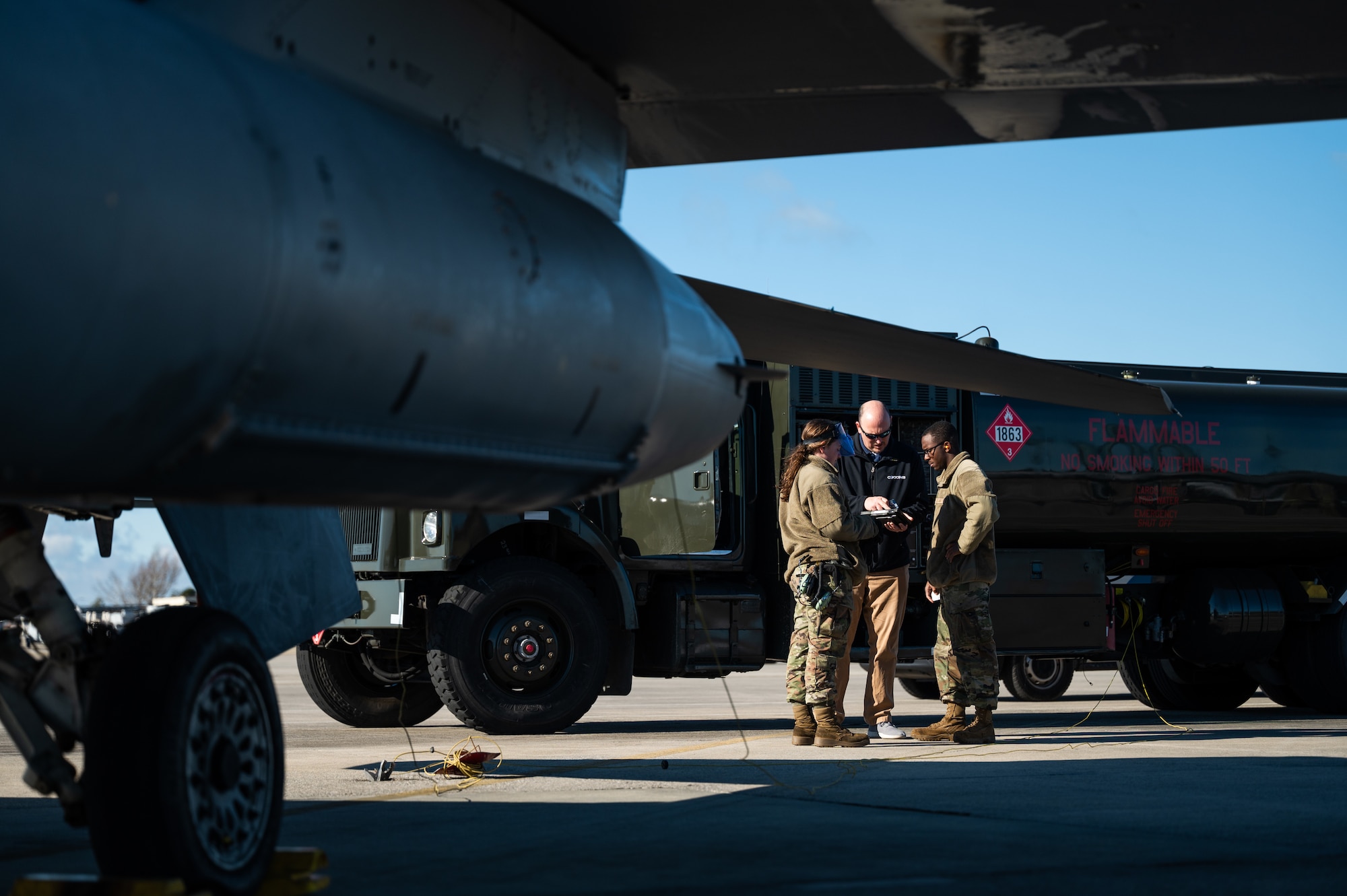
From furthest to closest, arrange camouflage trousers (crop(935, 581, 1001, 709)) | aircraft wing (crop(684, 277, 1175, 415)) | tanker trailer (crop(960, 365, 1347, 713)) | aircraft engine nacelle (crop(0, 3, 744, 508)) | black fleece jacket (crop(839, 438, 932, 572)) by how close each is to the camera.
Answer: tanker trailer (crop(960, 365, 1347, 713)), black fleece jacket (crop(839, 438, 932, 572)), camouflage trousers (crop(935, 581, 1001, 709)), aircraft wing (crop(684, 277, 1175, 415)), aircraft engine nacelle (crop(0, 3, 744, 508))

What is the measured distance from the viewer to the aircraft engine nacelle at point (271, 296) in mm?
2607

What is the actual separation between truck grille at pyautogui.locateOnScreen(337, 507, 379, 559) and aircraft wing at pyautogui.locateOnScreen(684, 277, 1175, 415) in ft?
14.0

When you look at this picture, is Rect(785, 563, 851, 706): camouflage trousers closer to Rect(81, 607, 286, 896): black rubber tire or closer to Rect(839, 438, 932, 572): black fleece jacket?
Rect(839, 438, 932, 572): black fleece jacket

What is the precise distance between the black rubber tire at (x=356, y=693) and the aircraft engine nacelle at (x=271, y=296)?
6.77 meters

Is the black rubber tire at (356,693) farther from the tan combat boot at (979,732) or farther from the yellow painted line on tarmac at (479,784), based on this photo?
the tan combat boot at (979,732)

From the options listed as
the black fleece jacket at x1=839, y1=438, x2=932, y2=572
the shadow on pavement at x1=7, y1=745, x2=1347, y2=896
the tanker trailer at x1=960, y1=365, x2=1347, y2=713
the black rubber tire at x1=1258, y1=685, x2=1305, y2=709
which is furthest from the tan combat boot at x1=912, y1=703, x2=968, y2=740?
the black rubber tire at x1=1258, y1=685, x2=1305, y2=709

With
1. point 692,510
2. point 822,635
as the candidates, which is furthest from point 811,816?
point 692,510


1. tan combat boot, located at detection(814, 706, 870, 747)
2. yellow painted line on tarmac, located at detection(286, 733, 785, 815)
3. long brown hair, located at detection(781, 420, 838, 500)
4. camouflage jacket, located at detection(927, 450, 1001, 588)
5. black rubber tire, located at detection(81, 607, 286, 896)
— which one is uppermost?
long brown hair, located at detection(781, 420, 838, 500)

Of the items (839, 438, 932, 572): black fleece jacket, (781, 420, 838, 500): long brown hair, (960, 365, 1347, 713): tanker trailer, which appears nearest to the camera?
(781, 420, 838, 500): long brown hair

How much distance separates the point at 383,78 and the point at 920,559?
7721 mm

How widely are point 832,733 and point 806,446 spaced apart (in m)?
1.74

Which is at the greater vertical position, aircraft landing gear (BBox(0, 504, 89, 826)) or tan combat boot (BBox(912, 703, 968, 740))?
aircraft landing gear (BBox(0, 504, 89, 826))

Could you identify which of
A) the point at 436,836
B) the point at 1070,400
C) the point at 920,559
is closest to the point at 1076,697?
the point at 920,559

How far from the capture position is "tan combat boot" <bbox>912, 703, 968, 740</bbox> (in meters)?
8.94
